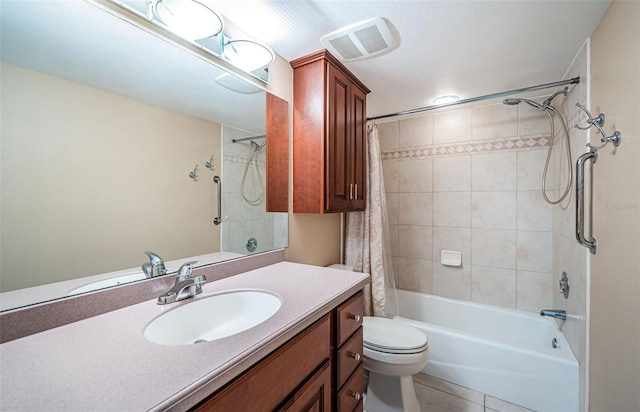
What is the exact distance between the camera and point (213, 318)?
99cm

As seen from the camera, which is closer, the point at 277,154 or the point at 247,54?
the point at 247,54

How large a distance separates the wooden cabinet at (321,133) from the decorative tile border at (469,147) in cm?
112

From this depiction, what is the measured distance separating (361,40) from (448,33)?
451 mm

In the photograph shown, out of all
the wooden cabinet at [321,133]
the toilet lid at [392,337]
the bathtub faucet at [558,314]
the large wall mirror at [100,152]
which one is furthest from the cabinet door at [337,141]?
the bathtub faucet at [558,314]

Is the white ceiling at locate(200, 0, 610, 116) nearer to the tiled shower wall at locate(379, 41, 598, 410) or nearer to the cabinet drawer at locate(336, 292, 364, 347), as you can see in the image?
the tiled shower wall at locate(379, 41, 598, 410)

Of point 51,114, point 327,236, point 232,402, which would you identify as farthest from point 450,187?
point 51,114

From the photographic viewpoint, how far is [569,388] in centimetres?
149

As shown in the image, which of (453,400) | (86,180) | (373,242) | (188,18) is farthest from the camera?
(373,242)

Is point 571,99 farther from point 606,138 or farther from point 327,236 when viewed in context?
point 327,236

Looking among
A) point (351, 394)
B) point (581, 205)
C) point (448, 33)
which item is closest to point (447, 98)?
point (448, 33)

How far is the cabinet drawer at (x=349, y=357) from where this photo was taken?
1019 mm

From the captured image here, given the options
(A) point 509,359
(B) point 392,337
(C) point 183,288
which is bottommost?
(A) point 509,359

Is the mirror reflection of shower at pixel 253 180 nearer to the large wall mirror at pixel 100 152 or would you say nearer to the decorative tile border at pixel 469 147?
the large wall mirror at pixel 100 152

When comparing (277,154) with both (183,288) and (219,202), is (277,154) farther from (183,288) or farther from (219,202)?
(183,288)
